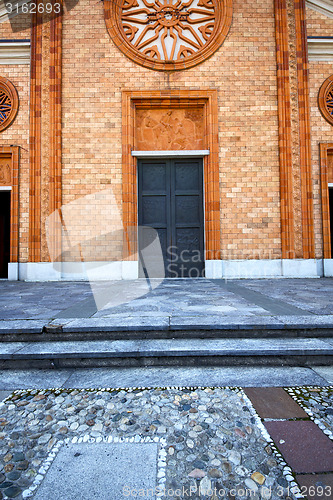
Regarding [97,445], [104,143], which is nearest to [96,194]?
[104,143]

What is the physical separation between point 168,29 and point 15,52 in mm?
4290

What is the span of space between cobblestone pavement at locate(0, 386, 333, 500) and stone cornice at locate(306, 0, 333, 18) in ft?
33.2

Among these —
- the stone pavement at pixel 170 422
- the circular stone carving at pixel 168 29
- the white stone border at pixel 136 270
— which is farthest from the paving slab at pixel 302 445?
the circular stone carving at pixel 168 29

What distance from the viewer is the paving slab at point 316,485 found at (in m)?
1.05

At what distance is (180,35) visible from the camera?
25.5ft

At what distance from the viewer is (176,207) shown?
7832 millimetres

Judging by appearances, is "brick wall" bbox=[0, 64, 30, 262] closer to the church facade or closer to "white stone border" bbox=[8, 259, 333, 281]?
the church facade

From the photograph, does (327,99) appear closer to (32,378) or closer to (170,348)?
(170,348)

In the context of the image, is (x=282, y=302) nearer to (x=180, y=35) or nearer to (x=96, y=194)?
(x=96, y=194)

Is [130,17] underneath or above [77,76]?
above

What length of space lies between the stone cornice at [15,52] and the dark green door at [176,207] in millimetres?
4340

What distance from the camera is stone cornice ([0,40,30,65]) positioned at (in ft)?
25.0

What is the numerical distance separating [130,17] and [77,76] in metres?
2.30

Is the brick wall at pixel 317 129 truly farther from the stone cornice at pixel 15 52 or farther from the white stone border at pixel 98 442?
the stone cornice at pixel 15 52
